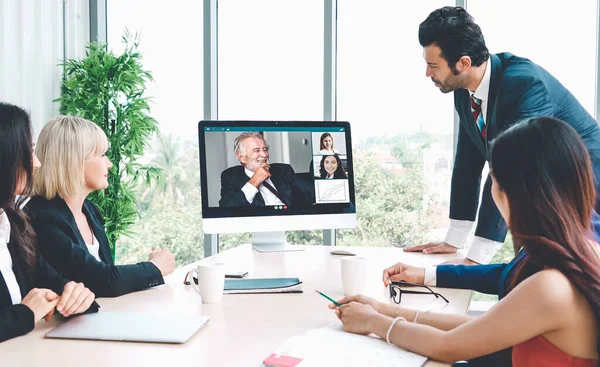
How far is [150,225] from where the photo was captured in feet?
14.6

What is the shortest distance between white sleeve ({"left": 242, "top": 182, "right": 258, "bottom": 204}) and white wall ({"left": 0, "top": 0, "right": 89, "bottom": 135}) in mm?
2222

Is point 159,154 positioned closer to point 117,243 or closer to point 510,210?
point 117,243

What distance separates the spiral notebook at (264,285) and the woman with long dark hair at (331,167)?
27.1 inches

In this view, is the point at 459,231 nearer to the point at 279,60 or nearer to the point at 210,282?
the point at 210,282

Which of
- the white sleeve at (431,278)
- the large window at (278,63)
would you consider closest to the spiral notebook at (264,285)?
the white sleeve at (431,278)

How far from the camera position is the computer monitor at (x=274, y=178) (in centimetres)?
219

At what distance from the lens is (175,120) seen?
437cm

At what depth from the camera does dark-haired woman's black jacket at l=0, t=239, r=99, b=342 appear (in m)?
1.19

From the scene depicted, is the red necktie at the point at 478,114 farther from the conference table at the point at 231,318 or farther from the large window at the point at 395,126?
the large window at the point at 395,126

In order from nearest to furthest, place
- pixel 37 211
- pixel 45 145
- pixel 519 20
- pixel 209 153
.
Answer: pixel 37 211 → pixel 45 145 → pixel 209 153 → pixel 519 20

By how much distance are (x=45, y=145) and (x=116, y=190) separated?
2.05 m

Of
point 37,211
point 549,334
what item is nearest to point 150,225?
point 37,211

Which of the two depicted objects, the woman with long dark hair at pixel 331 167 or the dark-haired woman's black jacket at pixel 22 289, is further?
the woman with long dark hair at pixel 331 167

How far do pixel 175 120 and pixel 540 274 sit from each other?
364cm
